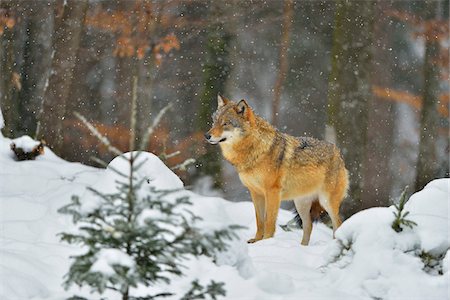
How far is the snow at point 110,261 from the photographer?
126 inches

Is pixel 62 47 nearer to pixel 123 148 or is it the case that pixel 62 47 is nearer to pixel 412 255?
pixel 123 148

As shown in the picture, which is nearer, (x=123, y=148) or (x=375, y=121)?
(x=123, y=148)

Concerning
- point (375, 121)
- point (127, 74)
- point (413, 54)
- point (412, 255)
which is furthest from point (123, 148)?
point (412, 255)

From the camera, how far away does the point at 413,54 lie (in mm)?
19703

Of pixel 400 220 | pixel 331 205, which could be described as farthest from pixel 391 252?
pixel 331 205

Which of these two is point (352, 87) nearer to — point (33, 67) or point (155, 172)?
point (155, 172)

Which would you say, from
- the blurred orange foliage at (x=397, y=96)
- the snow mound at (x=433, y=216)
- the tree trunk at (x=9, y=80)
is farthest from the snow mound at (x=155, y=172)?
the blurred orange foliage at (x=397, y=96)

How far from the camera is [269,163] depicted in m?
7.86

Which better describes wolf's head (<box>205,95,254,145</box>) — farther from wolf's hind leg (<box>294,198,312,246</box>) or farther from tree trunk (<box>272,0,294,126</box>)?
tree trunk (<box>272,0,294,126</box>)

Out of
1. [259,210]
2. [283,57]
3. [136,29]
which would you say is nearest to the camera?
[259,210]

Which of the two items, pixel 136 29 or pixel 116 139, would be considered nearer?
pixel 136 29

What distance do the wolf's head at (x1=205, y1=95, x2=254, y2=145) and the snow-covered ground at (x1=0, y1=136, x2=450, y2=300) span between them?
1.14 metres

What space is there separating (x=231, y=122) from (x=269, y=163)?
741 mm

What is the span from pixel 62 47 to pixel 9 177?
10.4ft
